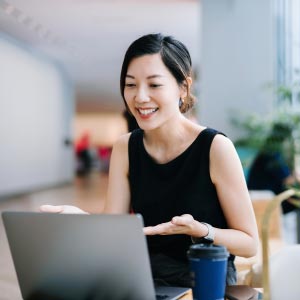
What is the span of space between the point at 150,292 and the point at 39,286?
24cm

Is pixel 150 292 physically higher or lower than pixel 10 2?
lower

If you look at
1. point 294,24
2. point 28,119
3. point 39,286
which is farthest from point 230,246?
point 28,119

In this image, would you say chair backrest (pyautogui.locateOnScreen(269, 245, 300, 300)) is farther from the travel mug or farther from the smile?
the smile

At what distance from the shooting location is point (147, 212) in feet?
5.36

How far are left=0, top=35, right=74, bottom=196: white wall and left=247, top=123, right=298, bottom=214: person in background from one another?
3883 mm

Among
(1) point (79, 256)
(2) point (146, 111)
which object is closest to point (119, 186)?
(2) point (146, 111)

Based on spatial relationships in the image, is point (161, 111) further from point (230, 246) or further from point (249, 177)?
point (249, 177)

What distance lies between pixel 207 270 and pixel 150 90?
1.82 feet

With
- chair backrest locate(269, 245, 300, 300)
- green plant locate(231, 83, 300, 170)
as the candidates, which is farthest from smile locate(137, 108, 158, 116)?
green plant locate(231, 83, 300, 170)

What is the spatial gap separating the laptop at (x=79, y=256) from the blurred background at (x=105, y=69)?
1.03 metres

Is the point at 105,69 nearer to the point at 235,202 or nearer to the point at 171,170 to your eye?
the point at 171,170

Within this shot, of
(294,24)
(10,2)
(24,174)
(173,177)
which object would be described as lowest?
(24,174)

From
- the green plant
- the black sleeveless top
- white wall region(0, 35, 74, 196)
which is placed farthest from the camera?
white wall region(0, 35, 74, 196)

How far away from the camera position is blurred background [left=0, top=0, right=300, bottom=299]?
20.6 ft
